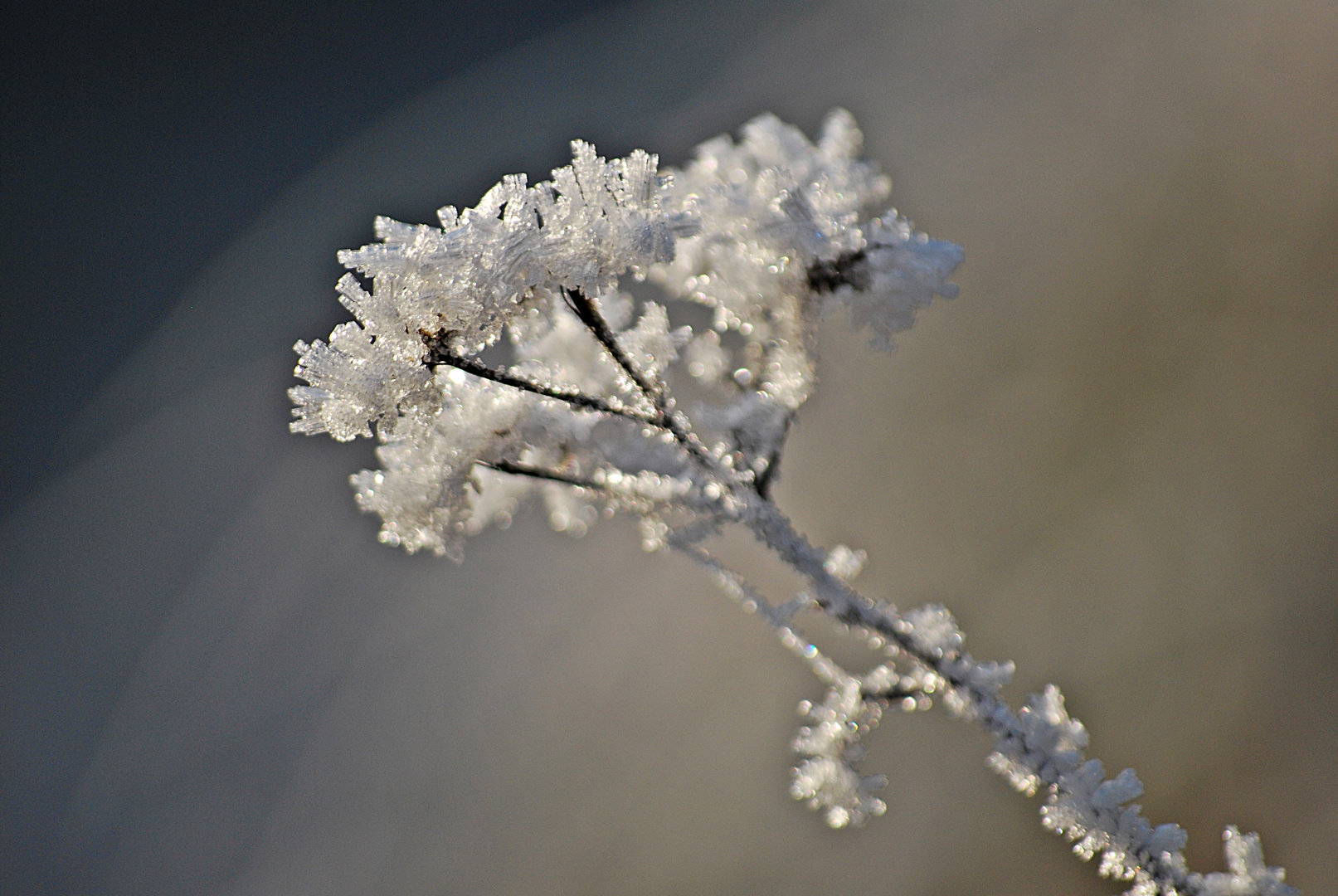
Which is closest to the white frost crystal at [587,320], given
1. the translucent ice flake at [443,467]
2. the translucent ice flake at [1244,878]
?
the translucent ice flake at [443,467]

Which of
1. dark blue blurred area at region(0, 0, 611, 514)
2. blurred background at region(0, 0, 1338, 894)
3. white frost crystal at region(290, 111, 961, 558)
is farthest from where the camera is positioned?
dark blue blurred area at region(0, 0, 611, 514)

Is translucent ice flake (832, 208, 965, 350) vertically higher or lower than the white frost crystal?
higher

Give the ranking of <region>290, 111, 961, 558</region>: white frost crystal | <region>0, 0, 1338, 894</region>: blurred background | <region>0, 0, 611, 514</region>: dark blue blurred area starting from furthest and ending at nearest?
<region>0, 0, 611, 514</region>: dark blue blurred area → <region>0, 0, 1338, 894</region>: blurred background → <region>290, 111, 961, 558</region>: white frost crystal

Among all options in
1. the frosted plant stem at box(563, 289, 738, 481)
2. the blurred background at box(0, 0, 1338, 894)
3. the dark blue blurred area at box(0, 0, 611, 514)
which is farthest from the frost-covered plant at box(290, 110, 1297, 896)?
the dark blue blurred area at box(0, 0, 611, 514)

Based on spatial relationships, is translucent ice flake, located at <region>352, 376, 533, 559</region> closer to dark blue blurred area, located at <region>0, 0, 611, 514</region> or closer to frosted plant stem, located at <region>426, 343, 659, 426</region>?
frosted plant stem, located at <region>426, 343, 659, 426</region>

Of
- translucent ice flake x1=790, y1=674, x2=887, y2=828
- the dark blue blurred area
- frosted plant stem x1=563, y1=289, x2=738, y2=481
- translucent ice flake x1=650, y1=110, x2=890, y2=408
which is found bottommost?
translucent ice flake x1=790, y1=674, x2=887, y2=828

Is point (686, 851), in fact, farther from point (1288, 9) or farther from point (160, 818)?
point (1288, 9)

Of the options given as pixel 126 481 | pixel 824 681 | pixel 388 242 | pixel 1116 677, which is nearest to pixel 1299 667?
pixel 1116 677

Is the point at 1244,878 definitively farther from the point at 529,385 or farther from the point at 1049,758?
the point at 529,385
